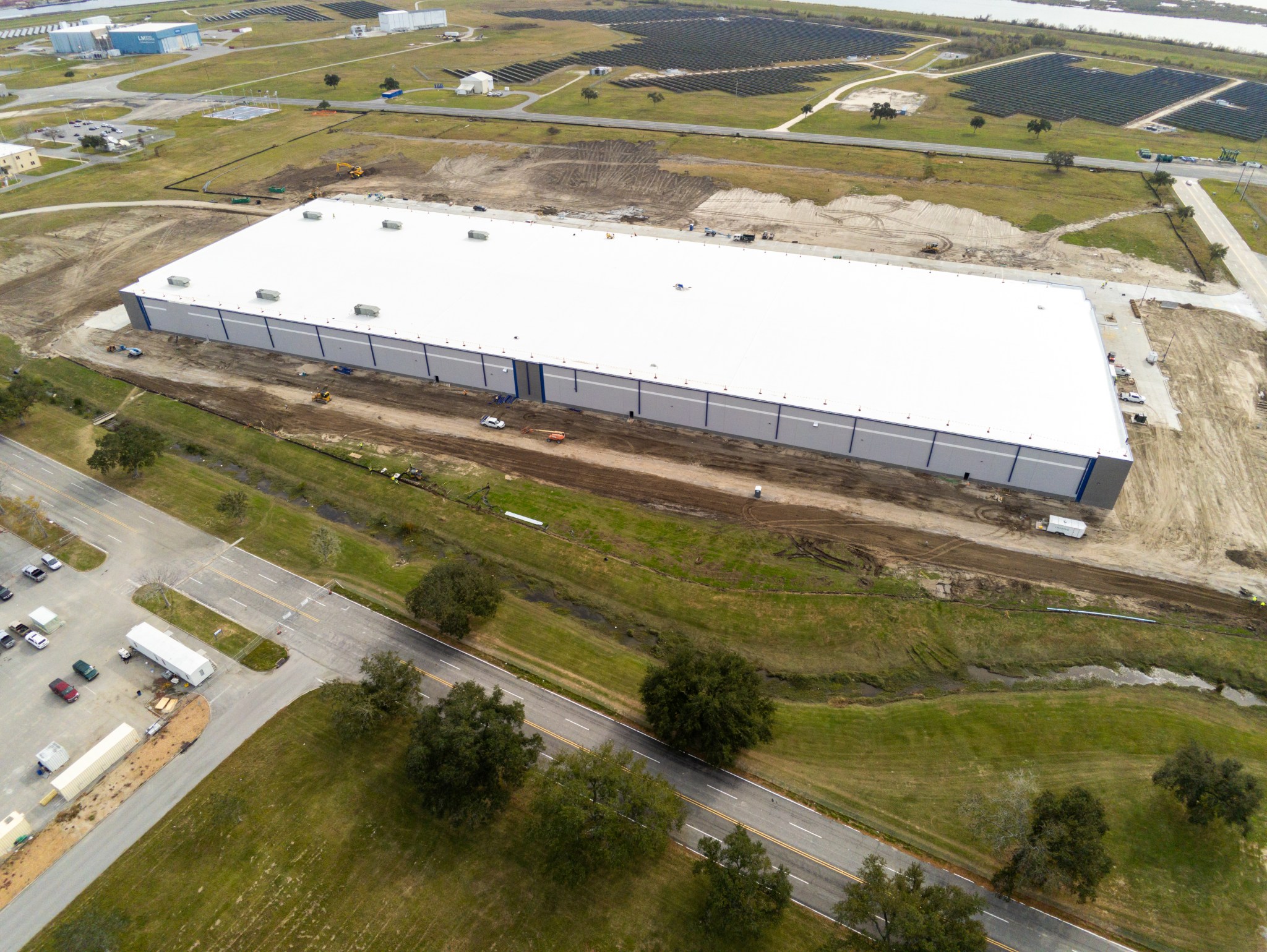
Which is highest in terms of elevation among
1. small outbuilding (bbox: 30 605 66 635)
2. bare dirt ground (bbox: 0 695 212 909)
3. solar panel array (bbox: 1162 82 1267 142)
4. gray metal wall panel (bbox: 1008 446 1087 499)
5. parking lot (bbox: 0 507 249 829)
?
solar panel array (bbox: 1162 82 1267 142)

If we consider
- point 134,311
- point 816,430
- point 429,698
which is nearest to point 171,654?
point 429,698

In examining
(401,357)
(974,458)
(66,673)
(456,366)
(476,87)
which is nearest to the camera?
(66,673)

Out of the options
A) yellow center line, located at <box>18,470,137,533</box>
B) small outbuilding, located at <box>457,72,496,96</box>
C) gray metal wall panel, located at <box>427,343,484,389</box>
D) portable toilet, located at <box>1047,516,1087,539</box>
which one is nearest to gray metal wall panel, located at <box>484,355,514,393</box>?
gray metal wall panel, located at <box>427,343,484,389</box>

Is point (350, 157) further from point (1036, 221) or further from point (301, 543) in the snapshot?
point (1036, 221)

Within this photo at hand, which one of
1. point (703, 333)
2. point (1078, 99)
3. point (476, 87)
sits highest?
point (476, 87)

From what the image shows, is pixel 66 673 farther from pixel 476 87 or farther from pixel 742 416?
pixel 476 87

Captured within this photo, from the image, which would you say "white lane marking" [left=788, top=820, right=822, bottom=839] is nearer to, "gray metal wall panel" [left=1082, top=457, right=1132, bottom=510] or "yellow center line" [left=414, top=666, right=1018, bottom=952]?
"yellow center line" [left=414, top=666, right=1018, bottom=952]

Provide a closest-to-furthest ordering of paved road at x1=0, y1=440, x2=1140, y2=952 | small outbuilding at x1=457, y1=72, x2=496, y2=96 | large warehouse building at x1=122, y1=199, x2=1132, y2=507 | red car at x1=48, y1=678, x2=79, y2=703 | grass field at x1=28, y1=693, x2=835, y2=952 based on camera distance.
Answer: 1. grass field at x1=28, y1=693, x2=835, y2=952
2. paved road at x1=0, y1=440, x2=1140, y2=952
3. red car at x1=48, y1=678, x2=79, y2=703
4. large warehouse building at x1=122, y1=199, x2=1132, y2=507
5. small outbuilding at x1=457, y1=72, x2=496, y2=96

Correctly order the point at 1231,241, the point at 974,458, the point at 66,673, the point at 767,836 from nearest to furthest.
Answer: the point at 767,836, the point at 66,673, the point at 974,458, the point at 1231,241
